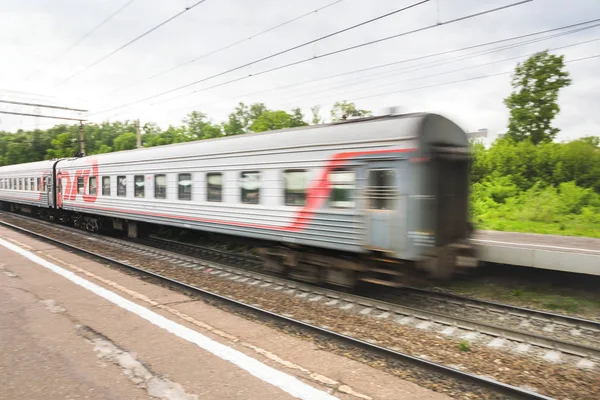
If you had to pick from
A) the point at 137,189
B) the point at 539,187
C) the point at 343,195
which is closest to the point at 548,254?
the point at 343,195

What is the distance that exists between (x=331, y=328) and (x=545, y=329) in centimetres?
338

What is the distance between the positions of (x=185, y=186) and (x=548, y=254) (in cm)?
876

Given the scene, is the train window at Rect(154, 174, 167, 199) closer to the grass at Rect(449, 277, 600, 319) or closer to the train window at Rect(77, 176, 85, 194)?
the train window at Rect(77, 176, 85, 194)

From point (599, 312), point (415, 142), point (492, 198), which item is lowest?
point (599, 312)

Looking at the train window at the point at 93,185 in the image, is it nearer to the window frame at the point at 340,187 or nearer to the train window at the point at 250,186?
the train window at the point at 250,186

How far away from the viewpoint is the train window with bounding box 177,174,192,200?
10758mm

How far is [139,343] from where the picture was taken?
511 cm

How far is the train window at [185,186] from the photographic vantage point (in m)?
10.8

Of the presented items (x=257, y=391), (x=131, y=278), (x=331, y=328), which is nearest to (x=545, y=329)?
(x=331, y=328)

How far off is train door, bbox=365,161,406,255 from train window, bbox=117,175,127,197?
9704 mm

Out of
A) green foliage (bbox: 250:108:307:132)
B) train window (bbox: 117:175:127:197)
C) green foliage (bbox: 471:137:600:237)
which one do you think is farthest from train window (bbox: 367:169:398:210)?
green foliage (bbox: 250:108:307:132)

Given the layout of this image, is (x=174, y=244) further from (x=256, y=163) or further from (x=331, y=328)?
(x=331, y=328)

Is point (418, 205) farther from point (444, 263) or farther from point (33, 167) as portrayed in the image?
point (33, 167)

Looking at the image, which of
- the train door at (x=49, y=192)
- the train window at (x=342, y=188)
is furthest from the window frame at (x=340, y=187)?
the train door at (x=49, y=192)
